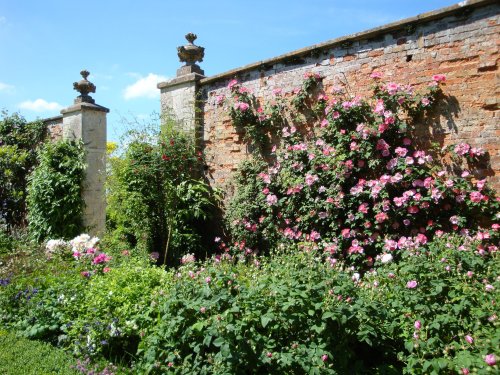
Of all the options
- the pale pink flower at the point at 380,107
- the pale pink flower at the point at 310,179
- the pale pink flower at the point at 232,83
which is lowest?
the pale pink flower at the point at 310,179

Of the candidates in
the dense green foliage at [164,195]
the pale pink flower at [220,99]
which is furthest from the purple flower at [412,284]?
the pale pink flower at [220,99]

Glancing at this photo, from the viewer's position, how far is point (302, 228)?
593 cm

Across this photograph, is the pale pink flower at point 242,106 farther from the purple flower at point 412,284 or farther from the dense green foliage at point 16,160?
the dense green foliage at point 16,160

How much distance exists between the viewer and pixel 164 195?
7078 millimetres

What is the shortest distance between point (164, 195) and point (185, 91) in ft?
6.27

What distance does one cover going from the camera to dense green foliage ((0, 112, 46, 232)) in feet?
33.7

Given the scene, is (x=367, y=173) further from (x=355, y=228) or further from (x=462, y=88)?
(x=462, y=88)

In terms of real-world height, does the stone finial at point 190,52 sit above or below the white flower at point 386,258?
above

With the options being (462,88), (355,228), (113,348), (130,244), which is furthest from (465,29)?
(130,244)

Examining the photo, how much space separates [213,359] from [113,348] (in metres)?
1.52

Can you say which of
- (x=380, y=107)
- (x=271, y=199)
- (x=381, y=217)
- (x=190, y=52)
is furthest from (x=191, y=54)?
(x=381, y=217)

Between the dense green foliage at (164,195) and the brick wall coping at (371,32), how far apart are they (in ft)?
4.83

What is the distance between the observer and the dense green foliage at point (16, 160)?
1028 cm

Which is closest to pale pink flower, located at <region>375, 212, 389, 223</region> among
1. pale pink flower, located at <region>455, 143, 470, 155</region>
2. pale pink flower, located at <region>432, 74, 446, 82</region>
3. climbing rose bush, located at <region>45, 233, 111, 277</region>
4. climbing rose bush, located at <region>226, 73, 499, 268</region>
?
climbing rose bush, located at <region>226, 73, 499, 268</region>
